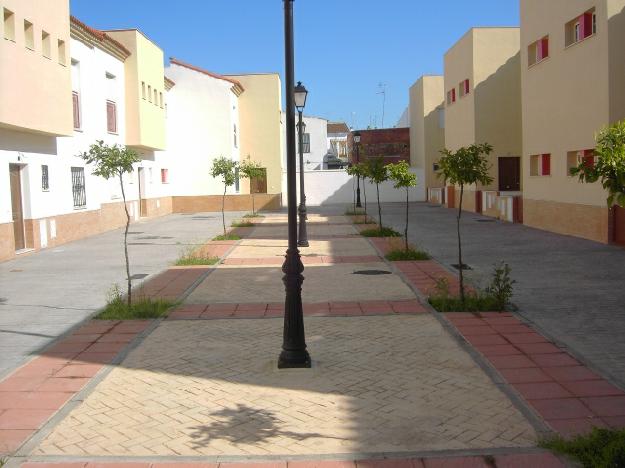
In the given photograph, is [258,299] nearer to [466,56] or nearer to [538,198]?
[538,198]

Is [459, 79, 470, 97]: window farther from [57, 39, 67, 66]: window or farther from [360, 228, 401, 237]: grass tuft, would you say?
[57, 39, 67, 66]: window

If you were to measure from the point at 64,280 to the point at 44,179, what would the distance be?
755cm

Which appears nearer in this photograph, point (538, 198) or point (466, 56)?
point (538, 198)

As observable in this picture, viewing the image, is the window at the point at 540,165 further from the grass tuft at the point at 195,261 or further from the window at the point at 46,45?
the window at the point at 46,45

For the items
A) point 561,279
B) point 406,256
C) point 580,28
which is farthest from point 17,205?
point 580,28

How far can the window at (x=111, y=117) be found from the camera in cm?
2675

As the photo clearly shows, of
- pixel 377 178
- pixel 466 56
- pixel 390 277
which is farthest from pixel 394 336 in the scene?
pixel 466 56

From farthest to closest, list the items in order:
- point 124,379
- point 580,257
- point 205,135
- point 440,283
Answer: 1. point 205,135
2. point 580,257
3. point 440,283
4. point 124,379

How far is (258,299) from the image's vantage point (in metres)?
10.9

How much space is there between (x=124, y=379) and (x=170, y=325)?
94.3 inches

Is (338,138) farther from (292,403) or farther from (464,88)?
(292,403)

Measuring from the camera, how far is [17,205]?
1844 cm

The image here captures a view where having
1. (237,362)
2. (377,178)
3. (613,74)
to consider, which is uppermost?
(613,74)

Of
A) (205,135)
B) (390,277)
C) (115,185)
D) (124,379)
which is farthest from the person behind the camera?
(205,135)
